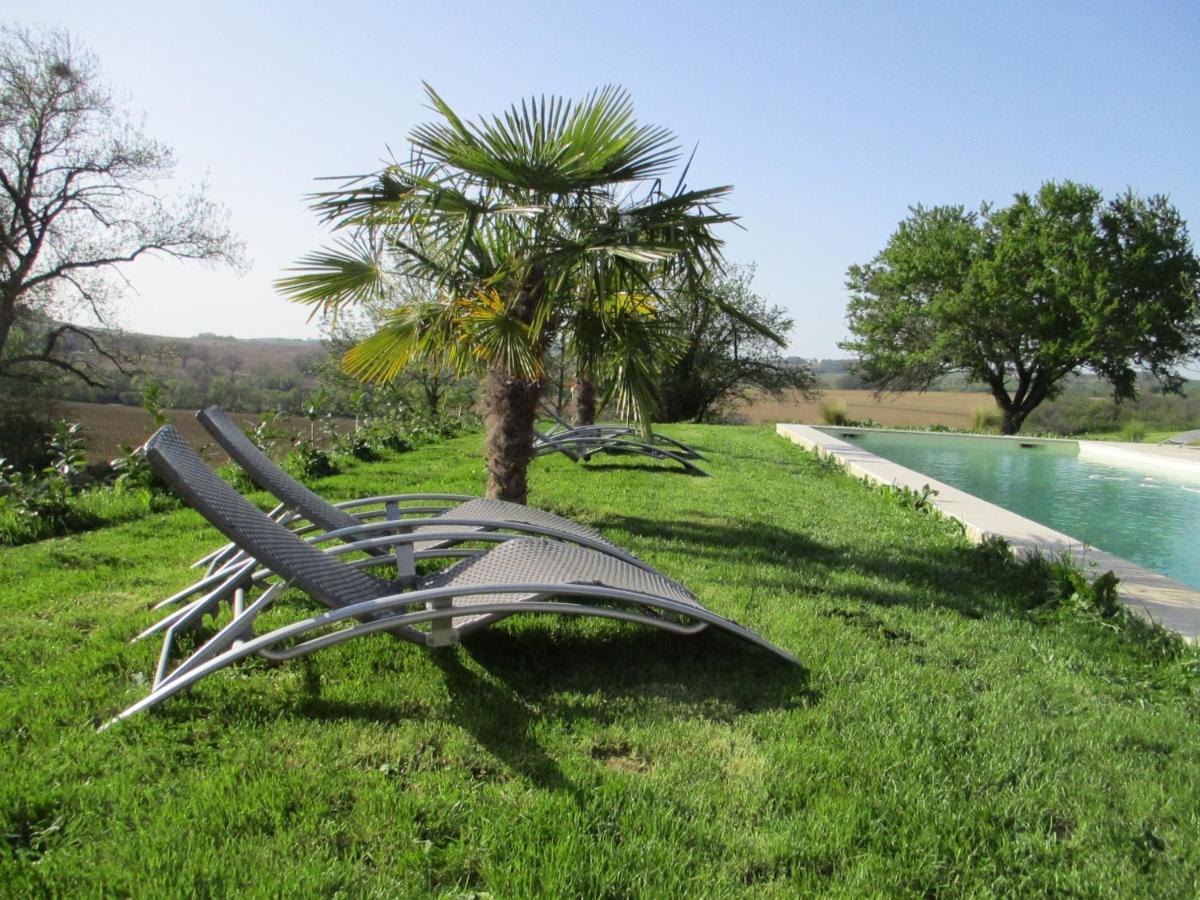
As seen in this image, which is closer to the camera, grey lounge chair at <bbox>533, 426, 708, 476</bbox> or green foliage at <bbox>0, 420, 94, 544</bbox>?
green foliage at <bbox>0, 420, 94, 544</bbox>

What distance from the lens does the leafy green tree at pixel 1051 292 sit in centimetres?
2348

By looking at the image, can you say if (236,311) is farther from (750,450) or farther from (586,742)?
(586,742)

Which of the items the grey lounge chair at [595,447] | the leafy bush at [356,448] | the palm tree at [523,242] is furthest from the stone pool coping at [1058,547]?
the leafy bush at [356,448]

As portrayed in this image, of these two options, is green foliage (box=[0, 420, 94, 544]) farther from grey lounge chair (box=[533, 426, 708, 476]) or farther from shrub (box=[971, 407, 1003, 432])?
shrub (box=[971, 407, 1003, 432])

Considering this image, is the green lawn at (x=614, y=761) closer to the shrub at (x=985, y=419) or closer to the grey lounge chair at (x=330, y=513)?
the grey lounge chair at (x=330, y=513)

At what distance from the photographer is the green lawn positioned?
6.68 feet

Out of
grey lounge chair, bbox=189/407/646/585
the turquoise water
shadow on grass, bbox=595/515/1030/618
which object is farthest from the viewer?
the turquoise water

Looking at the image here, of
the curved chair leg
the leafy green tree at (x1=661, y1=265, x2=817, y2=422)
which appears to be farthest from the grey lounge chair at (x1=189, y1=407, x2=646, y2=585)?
the leafy green tree at (x1=661, y1=265, x2=817, y2=422)

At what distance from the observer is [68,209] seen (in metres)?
18.9

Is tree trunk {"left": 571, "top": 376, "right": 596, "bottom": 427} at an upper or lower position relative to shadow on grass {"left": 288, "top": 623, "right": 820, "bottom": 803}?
upper

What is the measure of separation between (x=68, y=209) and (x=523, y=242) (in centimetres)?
1865

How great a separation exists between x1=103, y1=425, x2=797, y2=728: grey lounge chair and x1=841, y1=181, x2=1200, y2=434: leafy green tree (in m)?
24.8

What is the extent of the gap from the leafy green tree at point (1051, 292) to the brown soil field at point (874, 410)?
4.76 feet

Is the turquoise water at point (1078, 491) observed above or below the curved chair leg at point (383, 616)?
below
